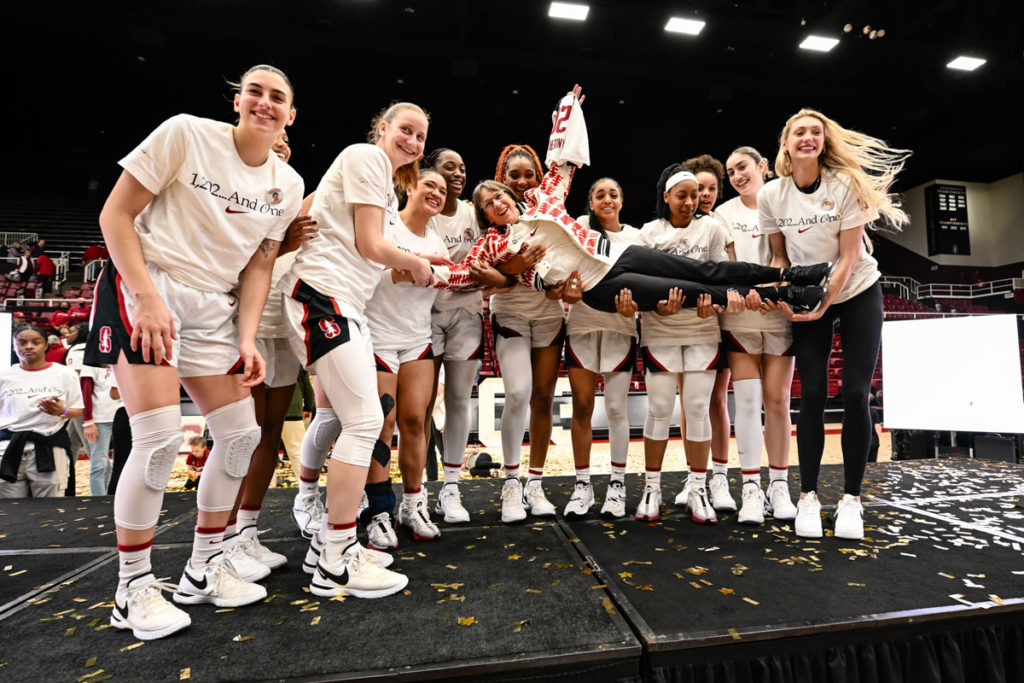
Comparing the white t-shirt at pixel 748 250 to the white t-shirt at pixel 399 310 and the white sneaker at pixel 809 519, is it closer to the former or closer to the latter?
the white sneaker at pixel 809 519

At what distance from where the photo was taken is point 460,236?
2262 mm

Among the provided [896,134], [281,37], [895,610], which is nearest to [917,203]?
[896,134]

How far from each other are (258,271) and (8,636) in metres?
1.02

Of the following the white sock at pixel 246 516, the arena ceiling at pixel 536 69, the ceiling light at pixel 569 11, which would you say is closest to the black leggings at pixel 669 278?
the white sock at pixel 246 516

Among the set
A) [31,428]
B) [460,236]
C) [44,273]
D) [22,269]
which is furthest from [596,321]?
[22,269]

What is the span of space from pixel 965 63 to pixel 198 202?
1142cm

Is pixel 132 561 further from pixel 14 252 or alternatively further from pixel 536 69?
pixel 14 252

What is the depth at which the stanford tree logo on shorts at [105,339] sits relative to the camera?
1220mm

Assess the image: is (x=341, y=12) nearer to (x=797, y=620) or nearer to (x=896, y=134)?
(x=797, y=620)

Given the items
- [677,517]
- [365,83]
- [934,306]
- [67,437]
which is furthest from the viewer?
[934,306]

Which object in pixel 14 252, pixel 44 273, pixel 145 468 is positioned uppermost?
pixel 14 252

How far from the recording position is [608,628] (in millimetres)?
1199

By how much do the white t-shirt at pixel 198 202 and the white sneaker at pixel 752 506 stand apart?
6.49 feet

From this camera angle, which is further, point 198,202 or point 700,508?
point 700,508
